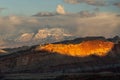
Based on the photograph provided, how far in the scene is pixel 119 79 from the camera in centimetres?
17088

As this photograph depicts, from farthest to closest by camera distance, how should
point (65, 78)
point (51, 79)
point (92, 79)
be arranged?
point (51, 79)
point (65, 78)
point (92, 79)

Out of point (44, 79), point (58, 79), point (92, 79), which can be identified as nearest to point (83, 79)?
point (92, 79)

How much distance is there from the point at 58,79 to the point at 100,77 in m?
22.6

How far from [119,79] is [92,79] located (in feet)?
35.1

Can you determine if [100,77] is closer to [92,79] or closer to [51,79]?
[92,79]

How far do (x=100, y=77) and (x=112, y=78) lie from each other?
4.67 metres

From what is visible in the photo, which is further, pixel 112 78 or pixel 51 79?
pixel 51 79

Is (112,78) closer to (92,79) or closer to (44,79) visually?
(92,79)

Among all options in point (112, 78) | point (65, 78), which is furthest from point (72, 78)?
point (112, 78)

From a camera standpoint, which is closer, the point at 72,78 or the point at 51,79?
the point at 72,78


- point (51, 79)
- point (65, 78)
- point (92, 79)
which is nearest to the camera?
point (92, 79)

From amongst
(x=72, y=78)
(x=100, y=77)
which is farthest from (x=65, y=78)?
(x=100, y=77)

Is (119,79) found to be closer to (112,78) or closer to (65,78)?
(112,78)

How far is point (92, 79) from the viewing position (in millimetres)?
169000
